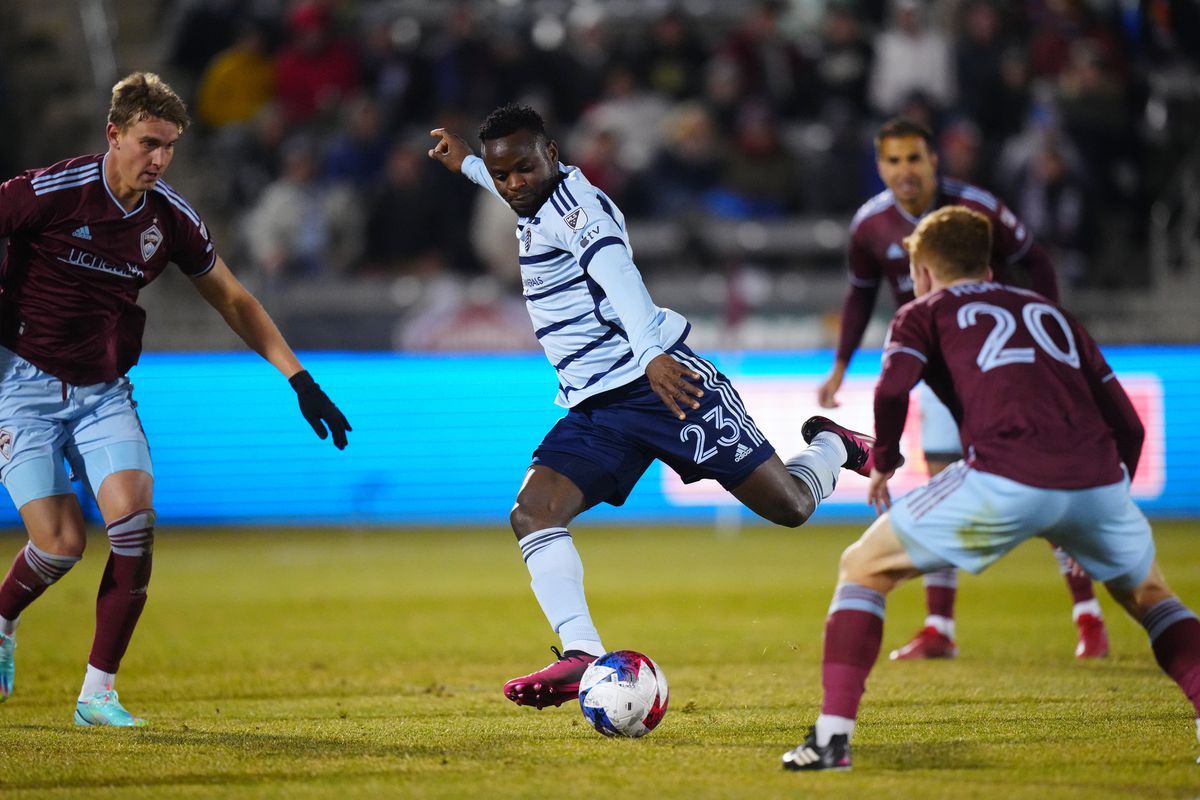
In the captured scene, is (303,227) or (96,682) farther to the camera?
(303,227)

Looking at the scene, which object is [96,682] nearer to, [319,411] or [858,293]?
[319,411]

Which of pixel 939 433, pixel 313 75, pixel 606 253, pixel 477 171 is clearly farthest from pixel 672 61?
pixel 606 253

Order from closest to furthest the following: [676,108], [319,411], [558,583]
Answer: [558,583], [319,411], [676,108]

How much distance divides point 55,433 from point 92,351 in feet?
1.21

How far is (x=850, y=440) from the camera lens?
708 cm

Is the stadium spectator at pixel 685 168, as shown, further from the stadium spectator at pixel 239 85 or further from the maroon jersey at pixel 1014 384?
the maroon jersey at pixel 1014 384

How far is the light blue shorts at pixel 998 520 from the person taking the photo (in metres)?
4.96

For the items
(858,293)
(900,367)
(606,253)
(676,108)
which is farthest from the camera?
(676,108)

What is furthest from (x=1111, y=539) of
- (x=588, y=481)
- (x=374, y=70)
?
(x=374, y=70)

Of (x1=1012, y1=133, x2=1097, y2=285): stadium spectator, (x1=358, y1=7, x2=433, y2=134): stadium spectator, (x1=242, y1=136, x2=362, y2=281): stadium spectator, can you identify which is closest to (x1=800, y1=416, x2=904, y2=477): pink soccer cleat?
(x1=1012, y1=133, x2=1097, y2=285): stadium spectator

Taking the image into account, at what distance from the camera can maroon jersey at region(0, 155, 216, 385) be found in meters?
6.34

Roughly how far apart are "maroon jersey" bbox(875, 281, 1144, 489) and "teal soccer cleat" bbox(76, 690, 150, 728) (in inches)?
125

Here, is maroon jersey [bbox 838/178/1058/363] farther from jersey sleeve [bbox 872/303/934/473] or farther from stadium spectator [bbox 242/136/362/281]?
stadium spectator [bbox 242/136/362/281]

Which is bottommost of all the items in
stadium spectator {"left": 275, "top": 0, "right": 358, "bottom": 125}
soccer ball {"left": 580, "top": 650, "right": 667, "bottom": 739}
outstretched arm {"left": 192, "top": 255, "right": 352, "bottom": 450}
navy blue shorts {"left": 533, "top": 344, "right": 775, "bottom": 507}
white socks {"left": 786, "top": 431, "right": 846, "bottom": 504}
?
soccer ball {"left": 580, "top": 650, "right": 667, "bottom": 739}
